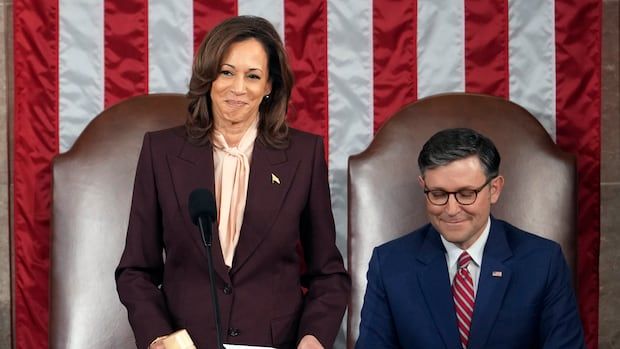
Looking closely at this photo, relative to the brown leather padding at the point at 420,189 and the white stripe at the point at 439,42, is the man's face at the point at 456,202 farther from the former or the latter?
the white stripe at the point at 439,42

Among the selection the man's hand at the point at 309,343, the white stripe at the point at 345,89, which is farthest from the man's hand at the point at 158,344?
the white stripe at the point at 345,89

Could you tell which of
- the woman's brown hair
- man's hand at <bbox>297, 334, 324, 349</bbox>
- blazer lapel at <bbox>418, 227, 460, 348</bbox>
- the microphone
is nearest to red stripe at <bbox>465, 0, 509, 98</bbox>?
blazer lapel at <bbox>418, 227, 460, 348</bbox>

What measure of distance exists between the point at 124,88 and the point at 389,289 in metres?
1.41

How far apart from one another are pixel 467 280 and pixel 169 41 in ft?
5.01

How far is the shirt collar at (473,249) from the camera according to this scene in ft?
10.1

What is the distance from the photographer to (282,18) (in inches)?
158

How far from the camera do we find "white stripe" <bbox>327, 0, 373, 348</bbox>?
4008 mm

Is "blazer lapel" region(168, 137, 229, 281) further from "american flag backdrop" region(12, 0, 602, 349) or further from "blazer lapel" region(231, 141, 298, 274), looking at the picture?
"american flag backdrop" region(12, 0, 602, 349)

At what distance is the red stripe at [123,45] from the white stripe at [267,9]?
1.17 feet

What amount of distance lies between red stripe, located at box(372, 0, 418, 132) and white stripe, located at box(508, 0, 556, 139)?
1.19ft

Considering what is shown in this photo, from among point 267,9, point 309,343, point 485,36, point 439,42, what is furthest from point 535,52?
point 309,343

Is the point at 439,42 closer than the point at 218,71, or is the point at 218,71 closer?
the point at 218,71

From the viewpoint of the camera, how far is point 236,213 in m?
2.89

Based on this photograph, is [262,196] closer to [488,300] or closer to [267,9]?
[488,300]
